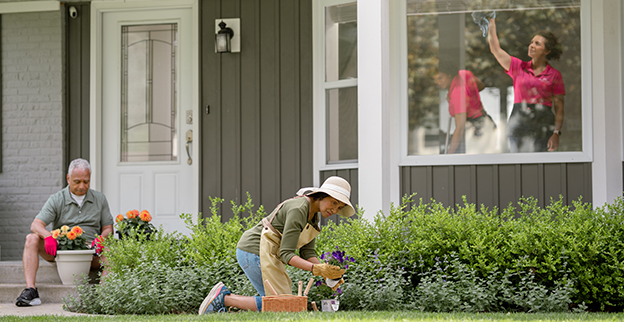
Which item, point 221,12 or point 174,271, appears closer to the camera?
point 174,271

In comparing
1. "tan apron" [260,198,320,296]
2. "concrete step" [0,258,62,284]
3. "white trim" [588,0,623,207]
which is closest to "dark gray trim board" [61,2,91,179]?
"concrete step" [0,258,62,284]

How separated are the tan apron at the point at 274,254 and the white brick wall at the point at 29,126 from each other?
154 inches

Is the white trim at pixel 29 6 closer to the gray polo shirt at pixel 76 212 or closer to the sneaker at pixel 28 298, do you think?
the gray polo shirt at pixel 76 212

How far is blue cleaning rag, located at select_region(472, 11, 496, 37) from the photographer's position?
19.7ft

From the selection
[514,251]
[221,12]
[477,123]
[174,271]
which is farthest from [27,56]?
[514,251]

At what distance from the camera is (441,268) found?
4785 millimetres

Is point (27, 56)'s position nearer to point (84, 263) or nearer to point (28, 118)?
point (28, 118)

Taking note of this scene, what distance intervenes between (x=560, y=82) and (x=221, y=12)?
3.57 meters

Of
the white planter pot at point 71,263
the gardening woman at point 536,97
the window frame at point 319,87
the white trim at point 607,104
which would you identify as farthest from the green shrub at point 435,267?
the window frame at point 319,87

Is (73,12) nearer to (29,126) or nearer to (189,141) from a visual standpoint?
(29,126)

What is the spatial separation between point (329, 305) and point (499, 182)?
2391 mm

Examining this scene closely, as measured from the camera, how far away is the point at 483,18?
6.02m

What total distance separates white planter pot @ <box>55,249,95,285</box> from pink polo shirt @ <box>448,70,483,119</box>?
3573 millimetres

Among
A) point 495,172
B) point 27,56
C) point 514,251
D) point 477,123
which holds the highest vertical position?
point 27,56
